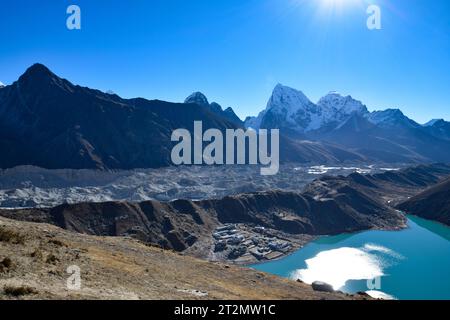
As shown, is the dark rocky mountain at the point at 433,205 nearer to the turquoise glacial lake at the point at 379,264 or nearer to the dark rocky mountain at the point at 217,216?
the dark rocky mountain at the point at 217,216

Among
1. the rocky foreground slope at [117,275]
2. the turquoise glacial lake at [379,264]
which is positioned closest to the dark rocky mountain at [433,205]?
the turquoise glacial lake at [379,264]

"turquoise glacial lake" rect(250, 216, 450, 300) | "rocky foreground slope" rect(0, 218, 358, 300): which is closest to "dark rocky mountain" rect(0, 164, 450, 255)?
"turquoise glacial lake" rect(250, 216, 450, 300)

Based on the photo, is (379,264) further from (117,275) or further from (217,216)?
(117,275)

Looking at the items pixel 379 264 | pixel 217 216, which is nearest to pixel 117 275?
pixel 379 264

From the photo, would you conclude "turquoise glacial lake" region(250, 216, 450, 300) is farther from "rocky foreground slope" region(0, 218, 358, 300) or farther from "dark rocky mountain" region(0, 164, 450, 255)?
"rocky foreground slope" region(0, 218, 358, 300)

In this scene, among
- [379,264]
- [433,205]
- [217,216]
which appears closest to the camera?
[379,264]
